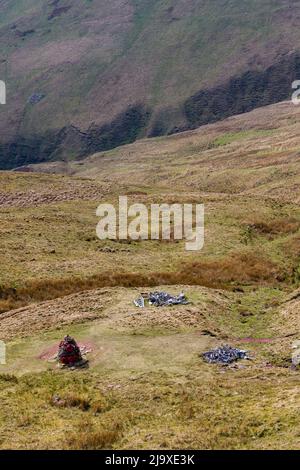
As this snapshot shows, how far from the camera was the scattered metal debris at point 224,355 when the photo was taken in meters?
32.2

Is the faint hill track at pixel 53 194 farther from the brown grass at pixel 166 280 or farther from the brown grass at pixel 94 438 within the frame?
the brown grass at pixel 94 438

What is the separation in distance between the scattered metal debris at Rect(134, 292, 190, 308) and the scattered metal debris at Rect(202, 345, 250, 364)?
10239 mm

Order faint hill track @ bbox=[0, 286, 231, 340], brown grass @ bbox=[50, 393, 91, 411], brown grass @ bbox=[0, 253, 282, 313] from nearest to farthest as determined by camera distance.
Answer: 1. brown grass @ bbox=[50, 393, 91, 411]
2. faint hill track @ bbox=[0, 286, 231, 340]
3. brown grass @ bbox=[0, 253, 282, 313]

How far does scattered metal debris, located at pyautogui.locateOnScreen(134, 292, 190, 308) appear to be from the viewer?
43.5 m

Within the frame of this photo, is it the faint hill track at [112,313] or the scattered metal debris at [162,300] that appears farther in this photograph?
the scattered metal debris at [162,300]

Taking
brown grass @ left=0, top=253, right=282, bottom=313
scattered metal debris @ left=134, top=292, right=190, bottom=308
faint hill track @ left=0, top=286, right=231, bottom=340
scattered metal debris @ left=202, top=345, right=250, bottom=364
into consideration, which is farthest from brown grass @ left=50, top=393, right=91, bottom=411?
brown grass @ left=0, top=253, right=282, bottom=313

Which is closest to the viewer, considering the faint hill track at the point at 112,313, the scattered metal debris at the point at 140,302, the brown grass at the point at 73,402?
the brown grass at the point at 73,402

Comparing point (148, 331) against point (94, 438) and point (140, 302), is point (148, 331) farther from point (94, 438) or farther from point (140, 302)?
point (94, 438)

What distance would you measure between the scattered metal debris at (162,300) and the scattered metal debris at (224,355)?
10239 millimetres

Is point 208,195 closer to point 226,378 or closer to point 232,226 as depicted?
point 232,226

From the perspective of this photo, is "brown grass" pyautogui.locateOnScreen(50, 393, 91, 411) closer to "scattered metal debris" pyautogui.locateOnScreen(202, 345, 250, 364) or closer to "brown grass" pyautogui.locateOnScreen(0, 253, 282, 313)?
"scattered metal debris" pyautogui.locateOnScreen(202, 345, 250, 364)

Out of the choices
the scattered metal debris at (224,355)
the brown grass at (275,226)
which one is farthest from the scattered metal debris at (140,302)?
the brown grass at (275,226)

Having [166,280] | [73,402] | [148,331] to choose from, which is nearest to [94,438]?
[73,402]
